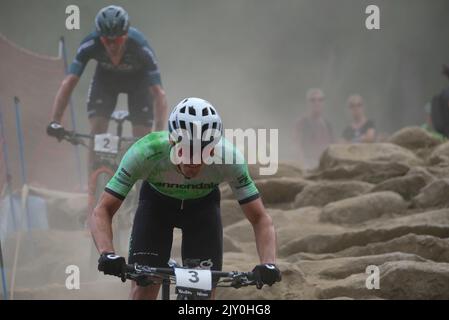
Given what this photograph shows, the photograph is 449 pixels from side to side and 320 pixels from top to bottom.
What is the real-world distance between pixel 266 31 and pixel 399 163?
8.40 metres

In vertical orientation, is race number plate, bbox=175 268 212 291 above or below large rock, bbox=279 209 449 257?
below

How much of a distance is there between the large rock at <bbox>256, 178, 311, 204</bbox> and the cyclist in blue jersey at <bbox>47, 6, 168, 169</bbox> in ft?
7.20

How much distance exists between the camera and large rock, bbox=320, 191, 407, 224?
1152cm

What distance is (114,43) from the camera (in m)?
10.7

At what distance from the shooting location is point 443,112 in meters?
13.8

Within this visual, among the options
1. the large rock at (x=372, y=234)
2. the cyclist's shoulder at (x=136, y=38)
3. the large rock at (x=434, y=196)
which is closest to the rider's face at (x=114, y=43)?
the cyclist's shoulder at (x=136, y=38)

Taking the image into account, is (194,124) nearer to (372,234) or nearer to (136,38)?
(372,234)

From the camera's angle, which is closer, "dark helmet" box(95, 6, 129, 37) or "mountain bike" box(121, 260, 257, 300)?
"mountain bike" box(121, 260, 257, 300)

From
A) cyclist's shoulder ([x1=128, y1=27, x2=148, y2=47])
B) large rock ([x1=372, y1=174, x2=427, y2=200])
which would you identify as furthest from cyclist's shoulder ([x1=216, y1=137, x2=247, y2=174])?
large rock ([x1=372, y1=174, x2=427, y2=200])

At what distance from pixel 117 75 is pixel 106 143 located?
101 cm

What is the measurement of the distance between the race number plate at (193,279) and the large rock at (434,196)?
6.09 m

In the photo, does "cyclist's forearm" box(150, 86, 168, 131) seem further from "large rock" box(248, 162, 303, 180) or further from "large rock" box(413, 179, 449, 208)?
"large rock" box(413, 179, 449, 208)

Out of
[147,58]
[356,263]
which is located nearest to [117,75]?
[147,58]
